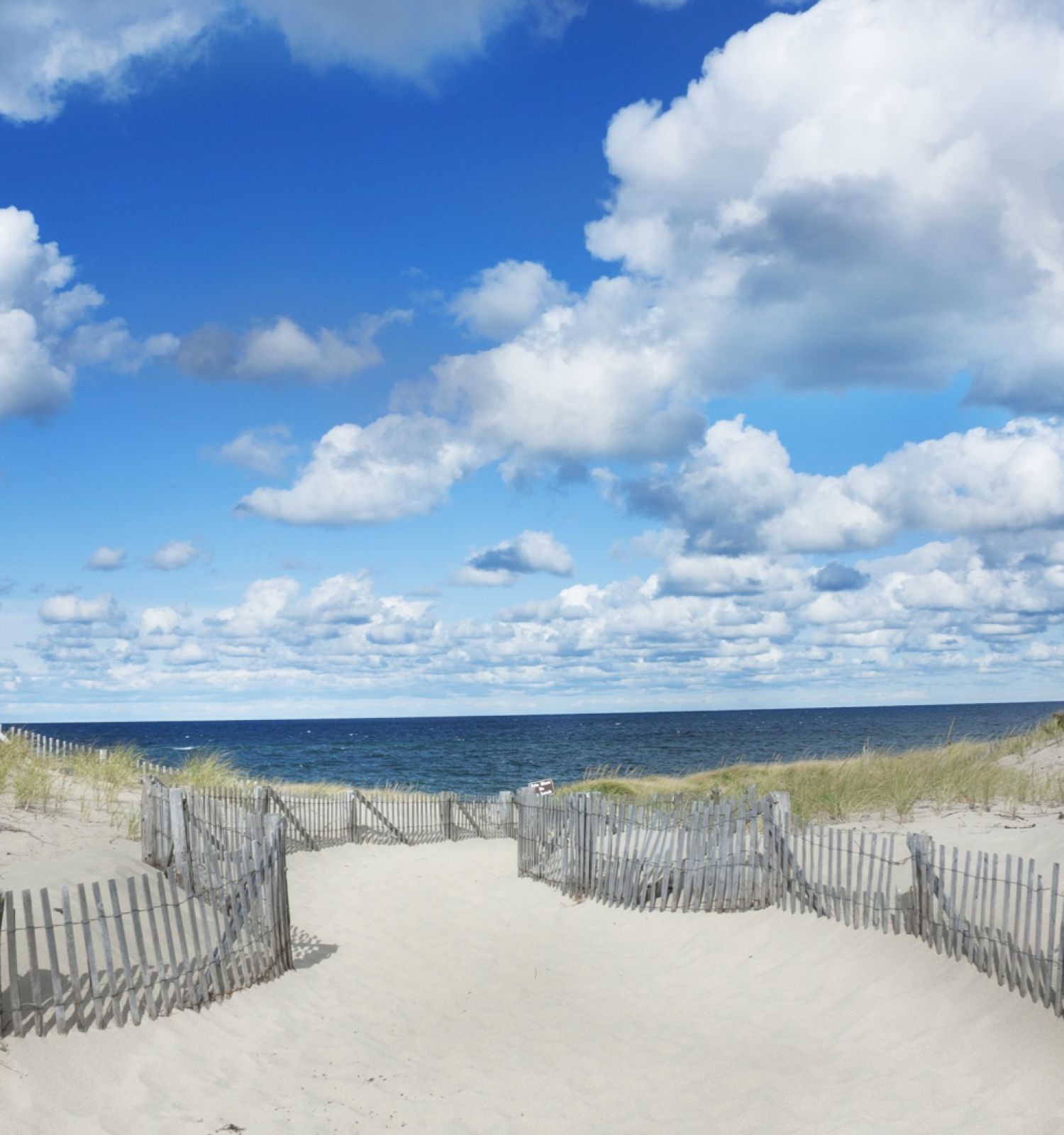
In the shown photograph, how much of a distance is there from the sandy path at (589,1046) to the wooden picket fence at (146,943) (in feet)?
0.65

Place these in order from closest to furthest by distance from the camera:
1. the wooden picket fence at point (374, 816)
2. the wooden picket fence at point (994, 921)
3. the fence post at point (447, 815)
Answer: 1. the wooden picket fence at point (994, 921)
2. the wooden picket fence at point (374, 816)
3. the fence post at point (447, 815)

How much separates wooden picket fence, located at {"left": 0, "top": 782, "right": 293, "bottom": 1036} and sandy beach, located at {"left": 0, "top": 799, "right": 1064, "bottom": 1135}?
0.19m

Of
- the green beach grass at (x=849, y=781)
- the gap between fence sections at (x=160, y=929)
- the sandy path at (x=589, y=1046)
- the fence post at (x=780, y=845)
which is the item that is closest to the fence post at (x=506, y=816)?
the green beach grass at (x=849, y=781)

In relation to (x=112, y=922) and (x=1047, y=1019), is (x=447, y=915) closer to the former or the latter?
(x=112, y=922)

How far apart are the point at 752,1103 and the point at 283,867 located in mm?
5131

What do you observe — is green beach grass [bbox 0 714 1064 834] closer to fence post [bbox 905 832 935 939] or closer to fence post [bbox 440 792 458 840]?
fence post [bbox 440 792 458 840]

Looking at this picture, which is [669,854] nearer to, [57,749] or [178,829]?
[178,829]

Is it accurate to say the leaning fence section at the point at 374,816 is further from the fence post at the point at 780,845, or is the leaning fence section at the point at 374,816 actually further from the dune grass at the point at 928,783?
the fence post at the point at 780,845

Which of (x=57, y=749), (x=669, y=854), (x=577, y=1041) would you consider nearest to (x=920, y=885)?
(x=669, y=854)

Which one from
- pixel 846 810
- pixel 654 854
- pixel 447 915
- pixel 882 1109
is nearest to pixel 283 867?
pixel 447 915

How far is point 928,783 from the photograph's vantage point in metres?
16.7

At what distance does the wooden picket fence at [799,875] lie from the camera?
817 cm

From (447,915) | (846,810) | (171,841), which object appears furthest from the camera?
(846,810)

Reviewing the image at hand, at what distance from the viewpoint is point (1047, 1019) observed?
24.5 ft
